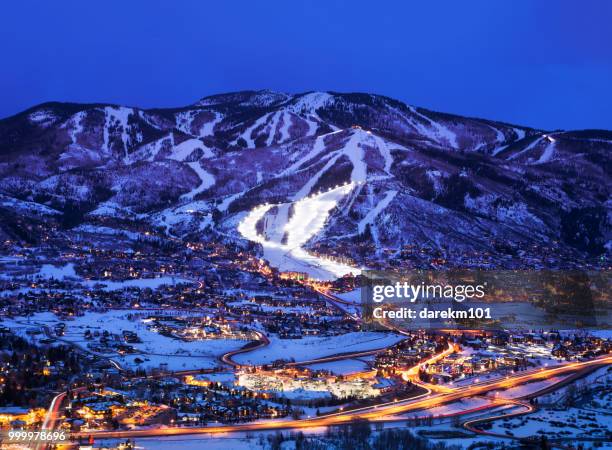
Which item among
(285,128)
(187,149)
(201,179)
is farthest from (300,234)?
(285,128)

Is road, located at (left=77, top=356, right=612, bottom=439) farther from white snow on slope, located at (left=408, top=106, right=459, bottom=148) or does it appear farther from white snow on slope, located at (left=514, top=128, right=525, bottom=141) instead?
white snow on slope, located at (left=514, top=128, right=525, bottom=141)

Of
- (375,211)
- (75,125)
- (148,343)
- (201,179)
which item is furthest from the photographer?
(75,125)

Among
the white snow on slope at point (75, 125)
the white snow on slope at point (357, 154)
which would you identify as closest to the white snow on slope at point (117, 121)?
the white snow on slope at point (75, 125)

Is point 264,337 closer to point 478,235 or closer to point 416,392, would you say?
point 416,392

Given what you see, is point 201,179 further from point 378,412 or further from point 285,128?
point 378,412

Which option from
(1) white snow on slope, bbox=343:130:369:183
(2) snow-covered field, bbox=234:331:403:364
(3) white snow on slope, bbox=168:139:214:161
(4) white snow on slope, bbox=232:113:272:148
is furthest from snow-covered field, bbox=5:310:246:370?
(4) white snow on slope, bbox=232:113:272:148
